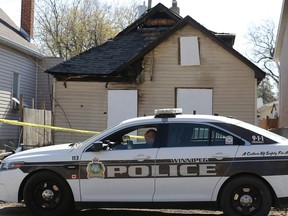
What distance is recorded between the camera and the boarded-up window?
17281mm

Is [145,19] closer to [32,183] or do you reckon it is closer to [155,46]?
[155,46]

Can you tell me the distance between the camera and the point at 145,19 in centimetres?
2095

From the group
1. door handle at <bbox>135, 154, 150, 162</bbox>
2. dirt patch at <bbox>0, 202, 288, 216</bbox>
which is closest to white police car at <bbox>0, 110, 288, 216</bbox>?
door handle at <bbox>135, 154, 150, 162</bbox>

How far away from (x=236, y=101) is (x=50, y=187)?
10943mm

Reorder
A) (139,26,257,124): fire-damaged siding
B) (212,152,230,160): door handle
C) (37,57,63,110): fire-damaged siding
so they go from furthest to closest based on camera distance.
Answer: (37,57,63,110): fire-damaged siding
(139,26,257,124): fire-damaged siding
(212,152,230,160): door handle

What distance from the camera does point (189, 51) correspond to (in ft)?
57.0

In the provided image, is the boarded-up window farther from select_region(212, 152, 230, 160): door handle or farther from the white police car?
select_region(212, 152, 230, 160): door handle

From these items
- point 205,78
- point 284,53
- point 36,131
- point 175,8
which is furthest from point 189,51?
point 175,8

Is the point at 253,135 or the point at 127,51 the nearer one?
the point at 253,135

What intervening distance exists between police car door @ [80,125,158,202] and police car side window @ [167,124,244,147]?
40 cm

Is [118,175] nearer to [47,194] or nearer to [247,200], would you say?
[47,194]

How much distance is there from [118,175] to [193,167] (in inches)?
45.7

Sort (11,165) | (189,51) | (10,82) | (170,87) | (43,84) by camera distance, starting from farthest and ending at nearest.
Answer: (43,84) → (10,82) → (170,87) → (189,51) → (11,165)

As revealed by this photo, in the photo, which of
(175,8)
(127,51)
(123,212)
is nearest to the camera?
(123,212)
